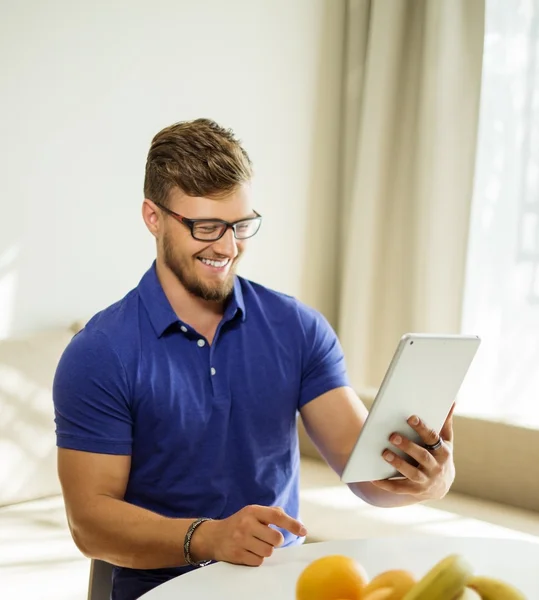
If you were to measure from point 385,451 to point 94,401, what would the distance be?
0.52 metres

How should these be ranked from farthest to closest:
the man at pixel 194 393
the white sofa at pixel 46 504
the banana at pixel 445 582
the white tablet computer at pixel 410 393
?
the white sofa at pixel 46 504 → the man at pixel 194 393 → the white tablet computer at pixel 410 393 → the banana at pixel 445 582

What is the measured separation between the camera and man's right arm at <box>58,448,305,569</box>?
1.24m

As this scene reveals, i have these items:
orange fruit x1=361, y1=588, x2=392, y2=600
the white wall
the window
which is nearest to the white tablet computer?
orange fruit x1=361, y1=588, x2=392, y2=600

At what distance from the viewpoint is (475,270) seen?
3605mm

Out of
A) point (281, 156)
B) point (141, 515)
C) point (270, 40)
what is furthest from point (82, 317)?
point (141, 515)

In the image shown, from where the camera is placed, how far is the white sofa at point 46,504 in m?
2.36

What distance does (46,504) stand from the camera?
2486 millimetres

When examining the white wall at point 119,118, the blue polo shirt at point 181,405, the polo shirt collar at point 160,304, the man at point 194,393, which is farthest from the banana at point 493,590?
the white wall at point 119,118

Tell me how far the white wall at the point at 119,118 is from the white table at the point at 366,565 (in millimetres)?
1753

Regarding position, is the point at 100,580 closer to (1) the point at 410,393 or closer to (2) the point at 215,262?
(2) the point at 215,262

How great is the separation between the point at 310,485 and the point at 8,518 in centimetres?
97

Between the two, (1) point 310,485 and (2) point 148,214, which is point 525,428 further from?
(2) point 148,214

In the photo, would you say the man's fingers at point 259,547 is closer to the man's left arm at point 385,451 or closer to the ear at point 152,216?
the man's left arm at point 385,451

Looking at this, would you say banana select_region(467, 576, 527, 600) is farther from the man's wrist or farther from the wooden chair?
the wooden chair
